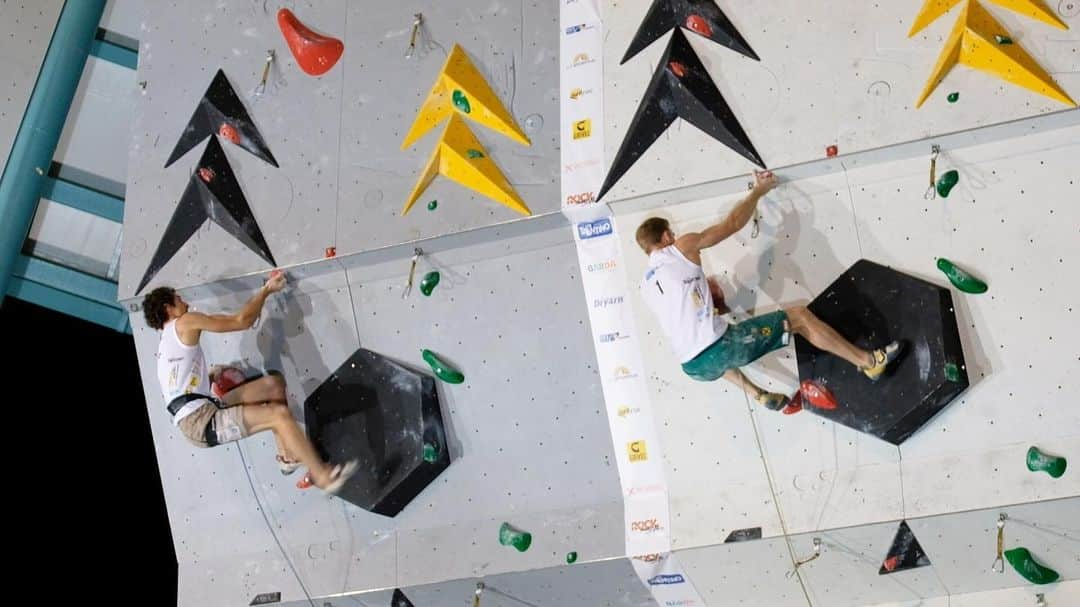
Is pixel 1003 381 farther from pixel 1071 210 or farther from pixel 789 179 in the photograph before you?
pixel 789 179

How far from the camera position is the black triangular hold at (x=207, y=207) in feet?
17.5

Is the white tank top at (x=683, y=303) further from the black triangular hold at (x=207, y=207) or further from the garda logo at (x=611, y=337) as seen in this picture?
the black triangular hold at (x=207, y=207)

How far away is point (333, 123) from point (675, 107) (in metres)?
1.57

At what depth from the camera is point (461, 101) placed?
5016mm

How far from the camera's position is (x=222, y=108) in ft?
17.9

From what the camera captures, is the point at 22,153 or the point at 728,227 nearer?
the point at 728,227

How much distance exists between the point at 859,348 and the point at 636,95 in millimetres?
1338

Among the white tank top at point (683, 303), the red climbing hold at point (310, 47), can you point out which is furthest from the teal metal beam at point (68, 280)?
the white tank top at point (683, 303)

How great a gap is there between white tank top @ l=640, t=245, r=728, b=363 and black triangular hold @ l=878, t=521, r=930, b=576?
98cm

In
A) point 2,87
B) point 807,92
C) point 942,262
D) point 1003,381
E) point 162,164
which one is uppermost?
point 2,87

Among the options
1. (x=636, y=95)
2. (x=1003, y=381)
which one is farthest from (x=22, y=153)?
(x=1003, y=381)

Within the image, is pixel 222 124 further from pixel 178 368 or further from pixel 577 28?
pixel 577 28

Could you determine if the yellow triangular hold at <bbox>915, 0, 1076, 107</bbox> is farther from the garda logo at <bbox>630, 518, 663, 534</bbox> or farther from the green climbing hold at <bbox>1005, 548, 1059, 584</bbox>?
the garda logo at <bbox>630, 518, 663, 534</bbox>

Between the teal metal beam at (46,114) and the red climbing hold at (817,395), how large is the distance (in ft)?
13.1
